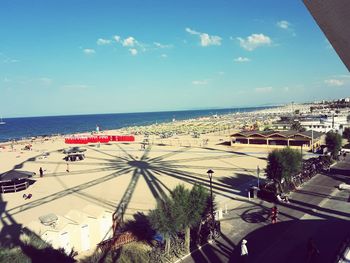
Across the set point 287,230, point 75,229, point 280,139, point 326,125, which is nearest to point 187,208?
point 75,229

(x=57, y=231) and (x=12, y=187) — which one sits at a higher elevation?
(x=57, y=231)

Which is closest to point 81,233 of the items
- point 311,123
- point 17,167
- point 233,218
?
point 233,218

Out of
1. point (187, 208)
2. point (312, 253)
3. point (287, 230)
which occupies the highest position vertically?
point (187, 208)

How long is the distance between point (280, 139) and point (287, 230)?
29.5m

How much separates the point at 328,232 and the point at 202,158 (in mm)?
24442

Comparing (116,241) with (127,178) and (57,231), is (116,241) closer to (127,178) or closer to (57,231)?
(57,231)

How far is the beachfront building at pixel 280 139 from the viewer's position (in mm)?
40719

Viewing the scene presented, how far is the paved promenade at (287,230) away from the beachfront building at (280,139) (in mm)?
20278

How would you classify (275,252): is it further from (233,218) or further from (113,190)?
(113,190)

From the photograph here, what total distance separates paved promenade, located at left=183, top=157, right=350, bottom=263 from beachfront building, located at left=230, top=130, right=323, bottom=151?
66.5ft

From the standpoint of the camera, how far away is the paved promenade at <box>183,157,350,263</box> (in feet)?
41.7

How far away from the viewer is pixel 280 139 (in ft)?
141

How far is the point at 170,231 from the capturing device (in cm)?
1271

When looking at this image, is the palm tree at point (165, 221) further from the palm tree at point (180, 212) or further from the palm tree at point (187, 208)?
the palm tree at point (187, 208)
